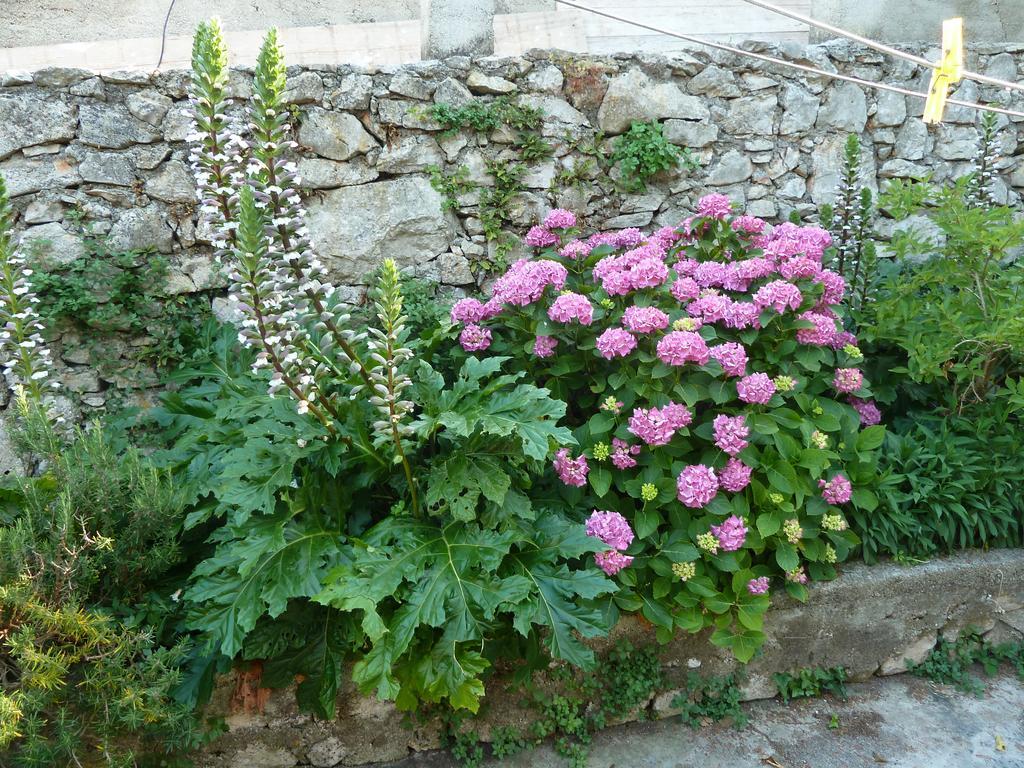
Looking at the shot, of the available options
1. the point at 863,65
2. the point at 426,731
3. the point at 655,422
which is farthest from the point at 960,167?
the point at 426,731

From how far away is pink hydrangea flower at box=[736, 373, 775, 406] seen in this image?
2818mm

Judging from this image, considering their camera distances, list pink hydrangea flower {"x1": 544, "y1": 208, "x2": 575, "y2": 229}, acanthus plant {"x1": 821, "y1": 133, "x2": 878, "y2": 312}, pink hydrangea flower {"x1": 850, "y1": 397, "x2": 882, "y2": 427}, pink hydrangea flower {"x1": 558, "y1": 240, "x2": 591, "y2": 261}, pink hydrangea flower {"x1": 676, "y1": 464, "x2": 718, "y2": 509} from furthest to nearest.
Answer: acanthus plant {"x1": 821, "y1": 133, "x2": 878, "y2": 312} → pink hydrangea flower {"x1": 544, "y1": 208, "x2": 575, "y2": 229} → pink hydrangea flower {"x1": 558, "y1": 240, "x2": 591, "y2": 261} → pink hydrangea flower {"x1": 850, "y1": 397, "x2": 882, "y2": 427} → pink hydrangea flower {"x1": 676, "y1": 464, "x2": 718, "y2": 509}

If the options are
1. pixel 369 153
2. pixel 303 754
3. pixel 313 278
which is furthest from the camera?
pixel 369 153

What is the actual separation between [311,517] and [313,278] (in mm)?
837

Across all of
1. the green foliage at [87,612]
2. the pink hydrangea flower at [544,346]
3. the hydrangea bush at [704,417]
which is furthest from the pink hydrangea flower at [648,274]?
the green foliage at [87,612]

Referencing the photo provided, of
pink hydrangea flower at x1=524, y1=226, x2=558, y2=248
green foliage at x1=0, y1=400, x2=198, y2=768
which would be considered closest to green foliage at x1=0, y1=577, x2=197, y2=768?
green foliage at x1=0, y1=400, x2=198, y2=768

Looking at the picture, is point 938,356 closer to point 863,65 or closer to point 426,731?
point 863,65

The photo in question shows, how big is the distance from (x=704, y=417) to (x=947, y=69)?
4.84 ft

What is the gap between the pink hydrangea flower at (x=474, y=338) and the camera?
10.6 feet

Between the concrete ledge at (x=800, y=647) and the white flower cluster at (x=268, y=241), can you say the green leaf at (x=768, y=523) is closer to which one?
the concrete ledge at (x=800, y=647)

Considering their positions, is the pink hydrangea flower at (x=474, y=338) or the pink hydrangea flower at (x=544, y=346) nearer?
the pink hydrangea flower at (x=544, y=346)

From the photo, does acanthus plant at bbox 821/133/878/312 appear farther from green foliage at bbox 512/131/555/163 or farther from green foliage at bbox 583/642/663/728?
green foliage at bbox 583/642/663/728

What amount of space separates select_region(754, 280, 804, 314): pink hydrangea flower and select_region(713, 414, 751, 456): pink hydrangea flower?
0.50m

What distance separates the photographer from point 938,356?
10.3ft
